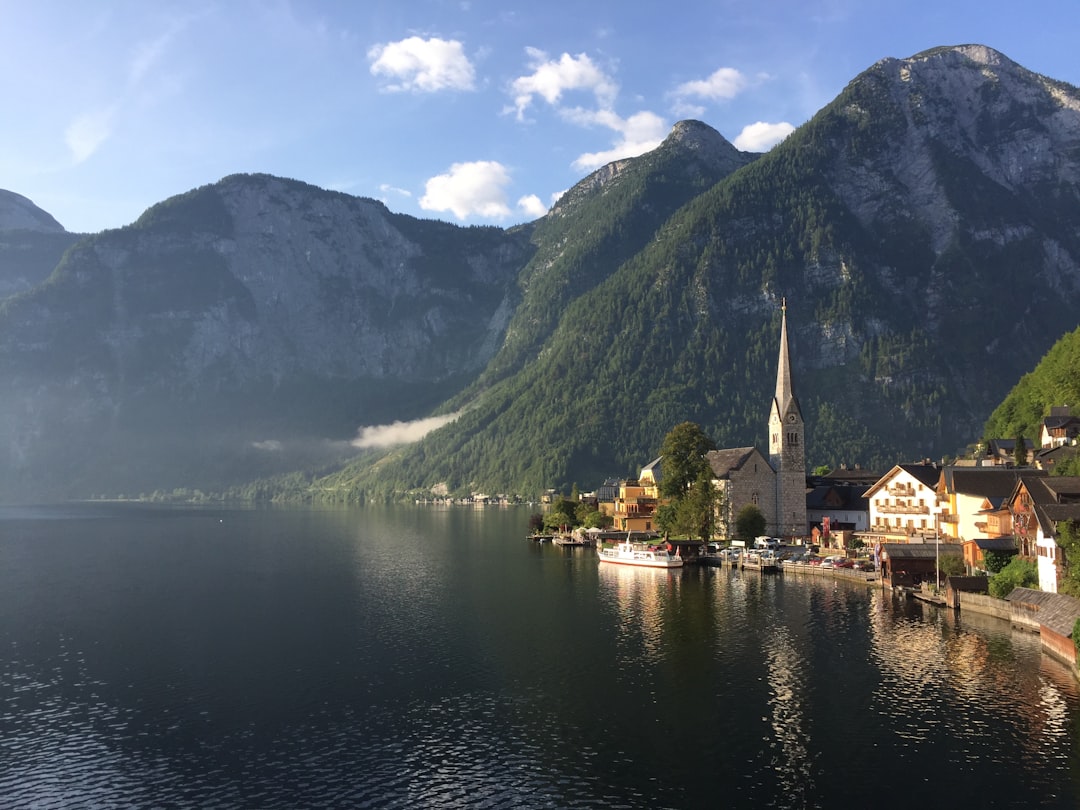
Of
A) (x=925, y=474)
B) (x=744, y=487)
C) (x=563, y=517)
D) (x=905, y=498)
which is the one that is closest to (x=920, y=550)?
(x=905, y=498)

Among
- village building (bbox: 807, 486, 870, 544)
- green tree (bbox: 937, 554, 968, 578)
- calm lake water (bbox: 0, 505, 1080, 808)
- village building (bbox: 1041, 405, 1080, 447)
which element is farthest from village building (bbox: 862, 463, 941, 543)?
calm lake water (bbox: 0, 505, 1080, 808)

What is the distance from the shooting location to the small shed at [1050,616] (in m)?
60.7

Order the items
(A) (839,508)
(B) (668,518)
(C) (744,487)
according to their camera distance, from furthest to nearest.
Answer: (A) (839,508) < (C) (744,487) < (B) (668,518)

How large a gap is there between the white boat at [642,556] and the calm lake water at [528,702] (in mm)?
25517

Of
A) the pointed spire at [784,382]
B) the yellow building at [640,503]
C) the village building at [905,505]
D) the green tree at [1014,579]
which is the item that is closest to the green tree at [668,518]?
the yellow building at [640,503]

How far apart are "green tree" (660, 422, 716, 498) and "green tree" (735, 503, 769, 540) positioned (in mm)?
10195

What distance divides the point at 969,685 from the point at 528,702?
29910 millimetres

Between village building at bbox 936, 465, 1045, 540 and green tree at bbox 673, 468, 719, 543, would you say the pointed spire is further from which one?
village building at bbox 936, 465, 1045, 540

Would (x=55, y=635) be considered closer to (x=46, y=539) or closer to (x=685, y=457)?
(x=685, y=457)

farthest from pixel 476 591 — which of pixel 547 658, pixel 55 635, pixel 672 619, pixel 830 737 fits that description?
pixel 830 737

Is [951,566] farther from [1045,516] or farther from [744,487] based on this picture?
[744,487]

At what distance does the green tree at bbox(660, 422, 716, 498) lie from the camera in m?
146

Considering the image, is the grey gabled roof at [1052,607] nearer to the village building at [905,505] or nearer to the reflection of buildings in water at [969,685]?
the reflection of buildings in water at [969,685]

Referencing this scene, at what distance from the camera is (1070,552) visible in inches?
2633
